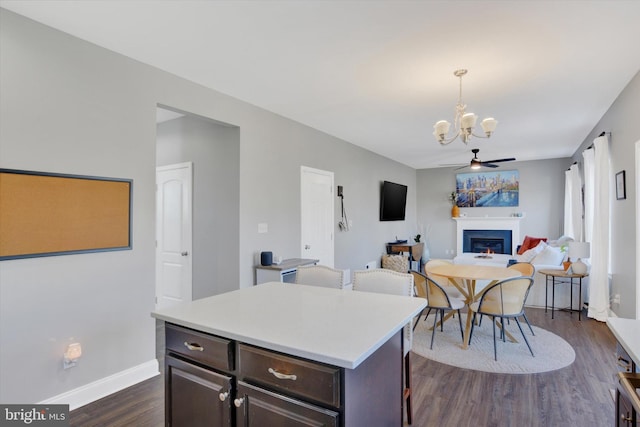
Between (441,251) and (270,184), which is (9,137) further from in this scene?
(441,251)

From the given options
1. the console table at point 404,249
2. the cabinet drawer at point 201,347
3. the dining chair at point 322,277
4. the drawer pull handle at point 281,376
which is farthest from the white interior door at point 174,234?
the console table at point 404,249

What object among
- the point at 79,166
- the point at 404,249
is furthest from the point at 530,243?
the point at 79,166

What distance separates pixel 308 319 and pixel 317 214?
3.70 m

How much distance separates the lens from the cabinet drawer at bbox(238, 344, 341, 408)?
1.18 meters

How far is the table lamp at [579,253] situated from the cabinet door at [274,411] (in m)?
4.85

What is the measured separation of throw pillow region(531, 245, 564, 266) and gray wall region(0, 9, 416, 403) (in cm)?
463

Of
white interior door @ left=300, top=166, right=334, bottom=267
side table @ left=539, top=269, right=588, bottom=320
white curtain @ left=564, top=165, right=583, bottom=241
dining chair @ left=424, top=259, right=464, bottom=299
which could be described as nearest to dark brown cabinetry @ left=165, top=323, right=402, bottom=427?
dining chair @ left=424, top=259, right=464, bottom=299

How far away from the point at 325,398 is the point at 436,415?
1.58 metres

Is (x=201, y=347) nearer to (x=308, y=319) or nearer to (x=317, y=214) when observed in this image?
(x=308, y=319)

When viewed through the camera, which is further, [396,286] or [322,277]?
[322,277]

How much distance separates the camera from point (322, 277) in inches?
102

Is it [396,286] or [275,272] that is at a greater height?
[396,286]

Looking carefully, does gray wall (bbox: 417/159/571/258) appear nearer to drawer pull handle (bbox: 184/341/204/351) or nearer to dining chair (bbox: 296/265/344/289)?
dining chair (bbox: 296/265/344/289)

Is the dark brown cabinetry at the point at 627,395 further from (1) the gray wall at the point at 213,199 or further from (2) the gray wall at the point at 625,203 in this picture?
(1) the gray wall at the point at 213,199
